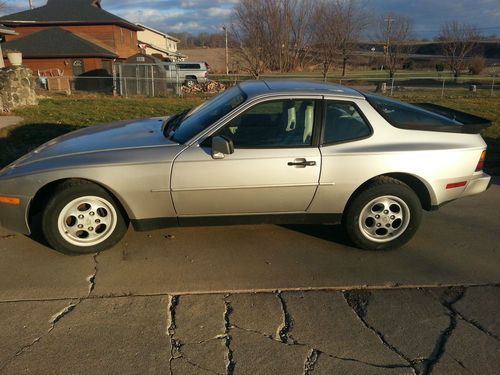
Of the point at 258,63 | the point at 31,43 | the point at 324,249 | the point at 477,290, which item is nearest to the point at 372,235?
the point at 324,249

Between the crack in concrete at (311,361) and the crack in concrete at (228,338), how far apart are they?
16.6 inches

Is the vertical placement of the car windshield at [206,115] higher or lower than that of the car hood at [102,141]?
higher

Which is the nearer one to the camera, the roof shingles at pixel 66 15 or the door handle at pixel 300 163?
the door handle at pixel 300 163

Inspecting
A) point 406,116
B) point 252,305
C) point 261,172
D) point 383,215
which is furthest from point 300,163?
point 252,305

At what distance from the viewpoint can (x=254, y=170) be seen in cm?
396

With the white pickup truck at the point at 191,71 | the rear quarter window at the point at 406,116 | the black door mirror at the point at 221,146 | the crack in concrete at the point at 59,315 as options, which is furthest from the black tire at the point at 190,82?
the crack in concrete at the point at 59,315

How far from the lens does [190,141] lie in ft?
13.1

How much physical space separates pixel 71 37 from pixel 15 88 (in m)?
26.9

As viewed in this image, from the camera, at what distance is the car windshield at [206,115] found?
4113 mm

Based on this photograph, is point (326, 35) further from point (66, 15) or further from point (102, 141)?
point (102, 141)

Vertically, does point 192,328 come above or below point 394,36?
below

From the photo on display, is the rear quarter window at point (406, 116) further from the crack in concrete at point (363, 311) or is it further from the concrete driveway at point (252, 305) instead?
the crack in concrete at point (363, 311)

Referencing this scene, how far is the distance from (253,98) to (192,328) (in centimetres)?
206

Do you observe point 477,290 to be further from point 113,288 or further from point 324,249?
point 113,288
